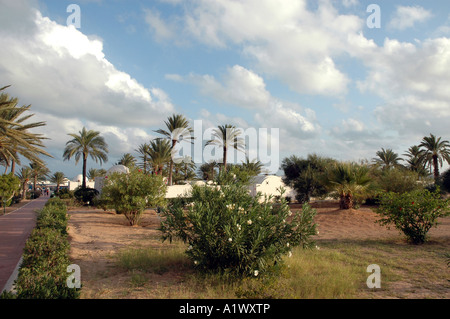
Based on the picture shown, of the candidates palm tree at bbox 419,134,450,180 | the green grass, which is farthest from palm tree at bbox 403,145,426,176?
the green grass

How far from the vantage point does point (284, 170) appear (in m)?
29.7

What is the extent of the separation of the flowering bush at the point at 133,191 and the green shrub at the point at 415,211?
8820 millimetres

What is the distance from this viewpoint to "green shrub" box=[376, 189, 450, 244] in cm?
889

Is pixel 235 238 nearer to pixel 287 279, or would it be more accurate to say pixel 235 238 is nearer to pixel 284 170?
pixel 287 279

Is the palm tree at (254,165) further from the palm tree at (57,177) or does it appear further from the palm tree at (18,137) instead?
the palm tree at (57,177)

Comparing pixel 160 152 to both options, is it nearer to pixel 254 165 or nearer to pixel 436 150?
pixel 254 165

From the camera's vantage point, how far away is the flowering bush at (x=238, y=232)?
4.82m

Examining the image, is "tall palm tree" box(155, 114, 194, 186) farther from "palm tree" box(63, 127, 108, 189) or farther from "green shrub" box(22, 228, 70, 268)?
"green shrub" box(22, 228, 70, 268)

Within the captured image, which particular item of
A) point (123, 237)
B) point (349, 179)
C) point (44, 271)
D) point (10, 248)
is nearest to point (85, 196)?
point (123, 237)

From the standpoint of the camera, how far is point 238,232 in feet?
15.3
